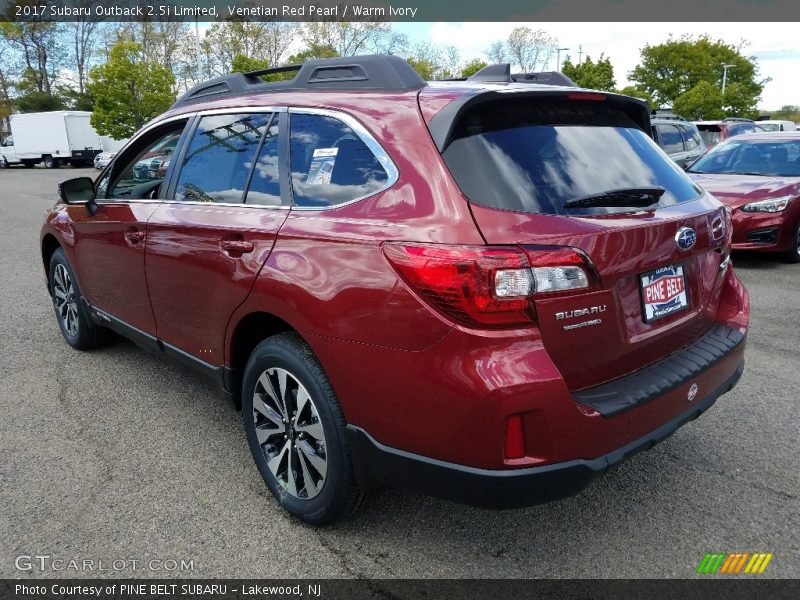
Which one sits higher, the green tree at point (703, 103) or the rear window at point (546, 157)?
the green tree at point (703, 103)

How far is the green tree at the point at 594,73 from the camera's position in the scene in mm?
45094

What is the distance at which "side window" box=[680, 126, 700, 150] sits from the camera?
13539mm

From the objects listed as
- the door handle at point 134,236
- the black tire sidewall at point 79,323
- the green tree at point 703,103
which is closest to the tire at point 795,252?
the door handle at point 134,236

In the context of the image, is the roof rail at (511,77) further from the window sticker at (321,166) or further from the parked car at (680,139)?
the parked car at (680,139)

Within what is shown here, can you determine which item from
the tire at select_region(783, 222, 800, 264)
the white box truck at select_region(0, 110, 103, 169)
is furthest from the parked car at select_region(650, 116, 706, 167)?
the white box truck at select_region(0, 110, 103, 169)

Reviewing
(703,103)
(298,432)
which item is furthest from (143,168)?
(703,103)

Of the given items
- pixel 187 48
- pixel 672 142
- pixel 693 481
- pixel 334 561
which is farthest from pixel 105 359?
pixel 187 48

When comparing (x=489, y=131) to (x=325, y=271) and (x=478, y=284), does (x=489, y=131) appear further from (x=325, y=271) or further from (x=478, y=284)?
(x=325, y=271)

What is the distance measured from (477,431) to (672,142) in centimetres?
1289

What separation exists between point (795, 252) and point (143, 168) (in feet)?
25.3

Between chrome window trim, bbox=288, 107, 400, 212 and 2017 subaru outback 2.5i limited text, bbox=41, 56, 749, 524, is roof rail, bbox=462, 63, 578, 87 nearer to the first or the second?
2017 subaru outback 2.5i limited text, bbox=41, 56, 749, 524

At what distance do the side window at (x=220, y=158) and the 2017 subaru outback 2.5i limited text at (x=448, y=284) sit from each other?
0.02m

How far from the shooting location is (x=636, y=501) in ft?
9.64

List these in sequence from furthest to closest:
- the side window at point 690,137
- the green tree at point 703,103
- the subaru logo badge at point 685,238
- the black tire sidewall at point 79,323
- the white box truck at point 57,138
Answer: the green tree at point 703,103 < the white box truck at point 57,138 < the side window at point 690,137 < the black tire sidewall at point 79,323 < the subaru logo badge at point 685,238
